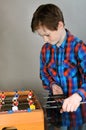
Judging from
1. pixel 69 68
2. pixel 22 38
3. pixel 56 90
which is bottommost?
pixel 56 90

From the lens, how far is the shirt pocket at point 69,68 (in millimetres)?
1388

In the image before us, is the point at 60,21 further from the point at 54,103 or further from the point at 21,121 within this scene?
the point at 21,121

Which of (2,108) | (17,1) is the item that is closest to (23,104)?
(2,108)

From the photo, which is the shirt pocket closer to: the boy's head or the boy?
the boy

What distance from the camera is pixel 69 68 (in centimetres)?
140

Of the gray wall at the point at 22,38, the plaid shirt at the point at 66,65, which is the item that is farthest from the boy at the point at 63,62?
the gray wall at the point at 22,38

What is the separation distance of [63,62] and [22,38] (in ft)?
3.07

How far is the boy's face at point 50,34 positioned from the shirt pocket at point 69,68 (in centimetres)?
13

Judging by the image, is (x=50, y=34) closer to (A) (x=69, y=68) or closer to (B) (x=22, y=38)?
(A) (x=69, y=68)

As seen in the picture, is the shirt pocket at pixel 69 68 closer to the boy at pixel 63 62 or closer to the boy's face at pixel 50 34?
the boy at pixel 63 62

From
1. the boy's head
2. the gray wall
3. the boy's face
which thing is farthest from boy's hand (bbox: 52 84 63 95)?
the gray wall

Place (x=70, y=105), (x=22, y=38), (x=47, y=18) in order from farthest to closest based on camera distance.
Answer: (x=22, y=38) → (x=47, y=18) → (x=70, y=105)

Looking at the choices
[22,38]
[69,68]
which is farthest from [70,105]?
[22,38]

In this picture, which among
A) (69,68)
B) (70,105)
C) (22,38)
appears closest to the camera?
(70,105)
